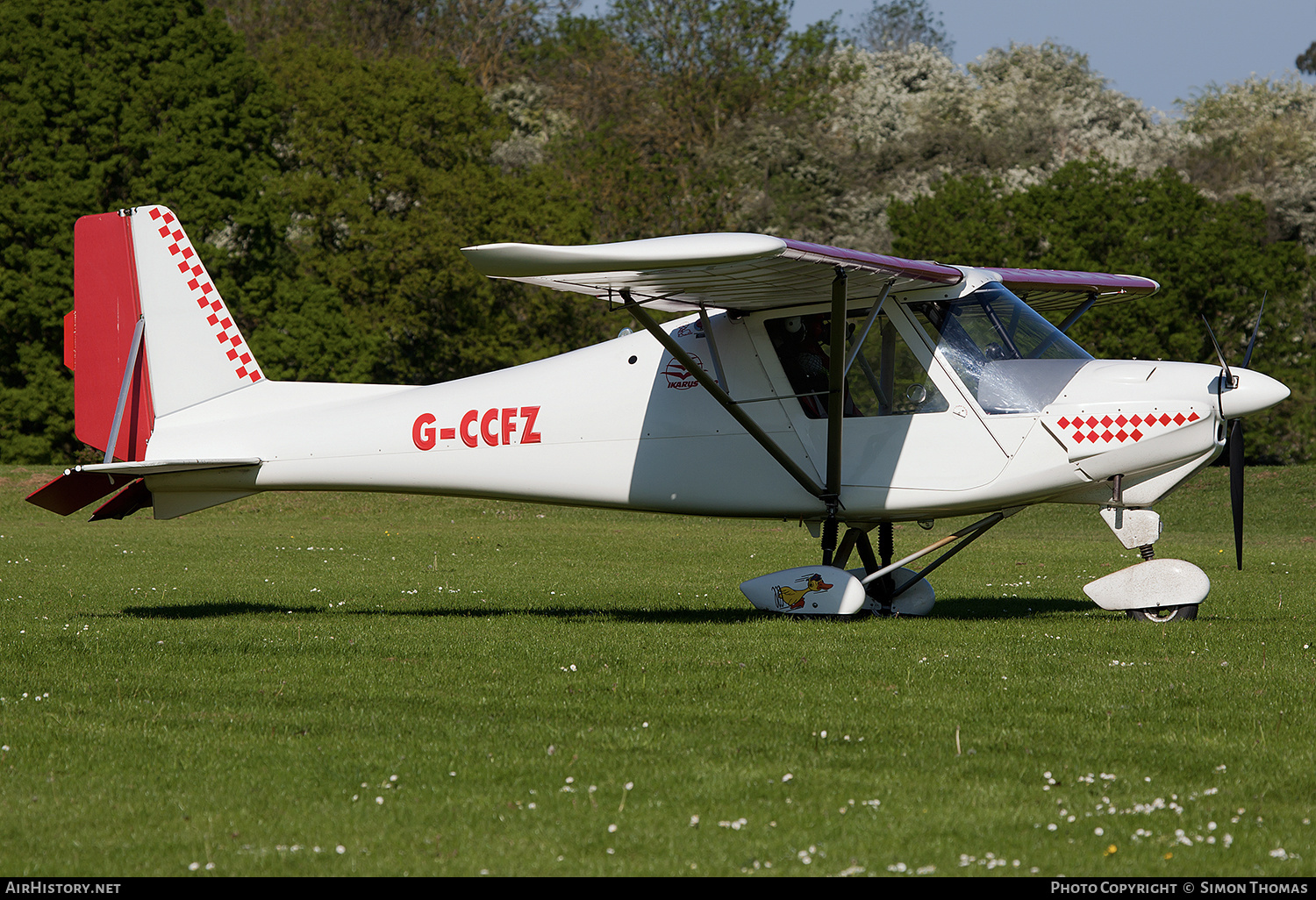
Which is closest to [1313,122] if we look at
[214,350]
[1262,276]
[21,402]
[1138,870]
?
[1262,276]

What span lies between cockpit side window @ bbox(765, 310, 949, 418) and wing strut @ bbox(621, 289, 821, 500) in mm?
545

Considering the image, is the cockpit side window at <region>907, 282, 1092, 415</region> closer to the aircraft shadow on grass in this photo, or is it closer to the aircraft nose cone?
the aircraft nose cone

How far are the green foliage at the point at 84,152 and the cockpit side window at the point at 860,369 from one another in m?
29.8

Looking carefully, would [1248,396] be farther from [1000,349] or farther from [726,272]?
[726,272]

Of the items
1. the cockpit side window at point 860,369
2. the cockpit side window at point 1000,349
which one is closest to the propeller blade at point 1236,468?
the cockpit side window at point 1000,349

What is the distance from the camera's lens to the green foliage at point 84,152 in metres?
37.2

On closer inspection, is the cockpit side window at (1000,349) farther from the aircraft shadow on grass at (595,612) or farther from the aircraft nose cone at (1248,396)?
the aircraft shadow on grass at (595,612)

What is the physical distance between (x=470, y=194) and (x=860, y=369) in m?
31.7

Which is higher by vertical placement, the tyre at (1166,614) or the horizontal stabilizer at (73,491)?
the horizontal stabilizer at (73,491)

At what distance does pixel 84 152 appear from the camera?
37688 mm

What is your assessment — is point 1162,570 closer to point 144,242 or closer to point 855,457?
point 855,457

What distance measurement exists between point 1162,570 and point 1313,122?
6382 centimetres

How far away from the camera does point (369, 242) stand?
42094 millimetres

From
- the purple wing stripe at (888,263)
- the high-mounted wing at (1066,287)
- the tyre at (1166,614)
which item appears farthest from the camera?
the high-mounted wing at (1066,287)
